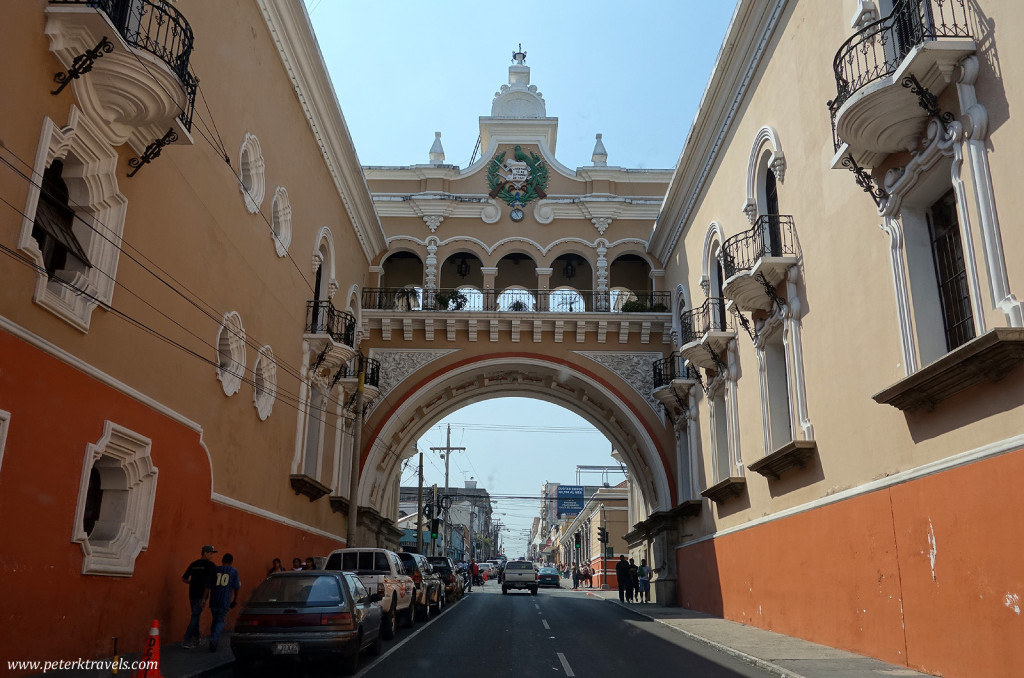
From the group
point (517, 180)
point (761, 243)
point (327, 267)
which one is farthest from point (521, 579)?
point (761, 243)

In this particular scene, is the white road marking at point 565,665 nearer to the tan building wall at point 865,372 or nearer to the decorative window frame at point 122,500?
the tan building wall at point 865,372

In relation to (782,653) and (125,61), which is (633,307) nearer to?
(782,653)

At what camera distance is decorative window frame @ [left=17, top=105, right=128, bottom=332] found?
949 cm

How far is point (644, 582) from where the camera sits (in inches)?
1168

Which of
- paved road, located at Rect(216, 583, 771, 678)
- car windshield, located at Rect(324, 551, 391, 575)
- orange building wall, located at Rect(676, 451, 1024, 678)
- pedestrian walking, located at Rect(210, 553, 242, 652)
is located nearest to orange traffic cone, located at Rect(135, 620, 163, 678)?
paved road, located at Rect(216, 583, 771, 678)

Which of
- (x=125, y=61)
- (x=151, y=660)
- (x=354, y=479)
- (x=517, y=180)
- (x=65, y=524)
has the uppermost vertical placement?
(x=517, y=180)

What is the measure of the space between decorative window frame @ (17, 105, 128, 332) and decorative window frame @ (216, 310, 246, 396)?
4258mm

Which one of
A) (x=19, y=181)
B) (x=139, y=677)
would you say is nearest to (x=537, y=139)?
(x=19, y=181)

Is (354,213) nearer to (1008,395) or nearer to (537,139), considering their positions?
(537,139)

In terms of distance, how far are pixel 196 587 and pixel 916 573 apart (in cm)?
1003

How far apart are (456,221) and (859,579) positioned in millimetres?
20740

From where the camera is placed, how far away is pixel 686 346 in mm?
21328

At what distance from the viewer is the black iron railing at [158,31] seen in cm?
1046

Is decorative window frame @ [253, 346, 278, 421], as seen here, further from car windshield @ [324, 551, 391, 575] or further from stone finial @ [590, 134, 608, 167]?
stone finial @ [590, 134, 608, 167]
